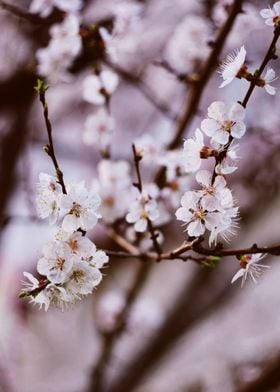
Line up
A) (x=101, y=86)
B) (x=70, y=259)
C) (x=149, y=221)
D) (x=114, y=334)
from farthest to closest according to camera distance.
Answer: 1. (x=114, y=334)
2. (x=101, y=86)
3. (x=149, y=221)
4. (x=70, y=259)

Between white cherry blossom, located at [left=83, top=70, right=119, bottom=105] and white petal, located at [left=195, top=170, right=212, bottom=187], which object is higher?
white cherry blossom, located at [left=83, top=70, right=119, bottom=105]

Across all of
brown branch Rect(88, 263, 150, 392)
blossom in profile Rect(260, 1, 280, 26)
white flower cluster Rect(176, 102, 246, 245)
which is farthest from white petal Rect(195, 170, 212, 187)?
brown branch Rect(88, 263, 150, 392)

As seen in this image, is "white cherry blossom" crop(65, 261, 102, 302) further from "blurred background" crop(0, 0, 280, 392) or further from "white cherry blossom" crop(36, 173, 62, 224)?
"blurred background" crop(0, 0, 280, 392)

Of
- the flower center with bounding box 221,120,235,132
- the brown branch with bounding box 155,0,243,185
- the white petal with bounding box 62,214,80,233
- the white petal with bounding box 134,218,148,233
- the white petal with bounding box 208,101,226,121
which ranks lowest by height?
the white petal with bounding box 62,214,80,233

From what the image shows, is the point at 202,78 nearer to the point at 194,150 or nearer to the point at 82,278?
the point at 194,150

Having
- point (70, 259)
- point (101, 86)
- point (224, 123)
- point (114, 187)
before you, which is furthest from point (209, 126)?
point (114, 187)

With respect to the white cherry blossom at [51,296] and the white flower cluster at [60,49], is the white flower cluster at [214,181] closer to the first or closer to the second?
the white cherry blossom at [51,296]

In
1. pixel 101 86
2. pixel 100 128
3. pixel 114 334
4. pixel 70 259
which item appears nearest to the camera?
pixel 70 259
